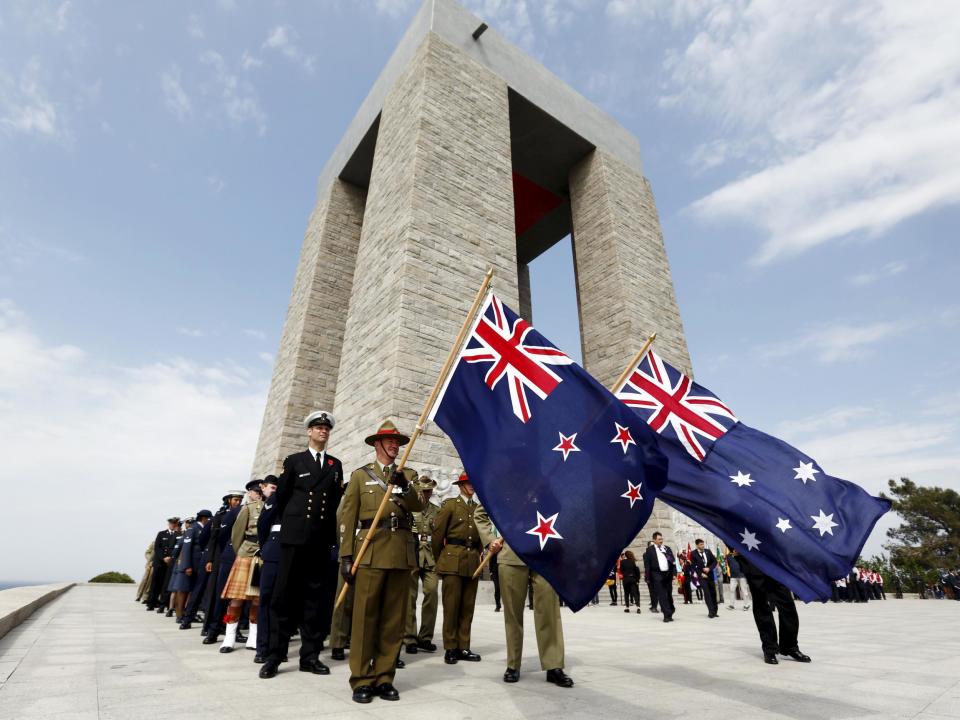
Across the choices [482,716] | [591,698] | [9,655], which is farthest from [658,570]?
[9,655]

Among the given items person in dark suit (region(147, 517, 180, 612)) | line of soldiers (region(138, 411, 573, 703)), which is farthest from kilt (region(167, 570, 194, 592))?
line of soldiers (region(138, 411, 573, 703))

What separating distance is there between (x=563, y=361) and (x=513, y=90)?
1599cm

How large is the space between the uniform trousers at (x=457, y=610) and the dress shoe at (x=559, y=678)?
992 mm

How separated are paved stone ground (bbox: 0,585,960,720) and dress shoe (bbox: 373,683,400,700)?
65mm

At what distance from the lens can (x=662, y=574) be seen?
8781 mm

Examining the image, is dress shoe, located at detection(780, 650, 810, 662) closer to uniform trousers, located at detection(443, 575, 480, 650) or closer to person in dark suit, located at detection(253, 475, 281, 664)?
uniform trousers, located at detection(443, 575, 480, 650)

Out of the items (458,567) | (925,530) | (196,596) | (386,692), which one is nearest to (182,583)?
(196,596)

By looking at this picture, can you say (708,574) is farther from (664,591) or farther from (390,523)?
(390,523)

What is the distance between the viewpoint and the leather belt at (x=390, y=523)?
11.7 ft

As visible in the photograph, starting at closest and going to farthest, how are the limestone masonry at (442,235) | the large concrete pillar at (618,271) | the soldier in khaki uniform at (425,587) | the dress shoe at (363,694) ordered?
the dress shoe at (363,694) < the soldier in khaki uniform at (425,587) < the limestone masonry at (442,235) < the large concrete pillar at (618,271)

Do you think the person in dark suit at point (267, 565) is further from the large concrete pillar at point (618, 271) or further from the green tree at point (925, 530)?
the green tree at point (925, 530)

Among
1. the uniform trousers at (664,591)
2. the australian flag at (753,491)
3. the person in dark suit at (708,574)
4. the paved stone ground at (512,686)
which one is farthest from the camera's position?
the person in dark suit at (708,574)

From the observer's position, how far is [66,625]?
264 inches

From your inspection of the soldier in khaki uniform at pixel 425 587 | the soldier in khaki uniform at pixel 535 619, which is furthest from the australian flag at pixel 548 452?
the soldier in khaki uniform at pixel 425 587
